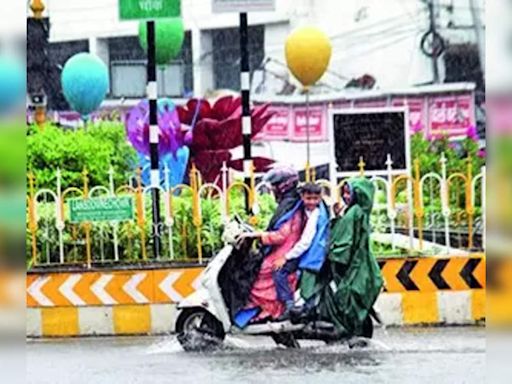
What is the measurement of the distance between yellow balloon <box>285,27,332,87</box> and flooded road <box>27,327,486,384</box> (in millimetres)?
1082

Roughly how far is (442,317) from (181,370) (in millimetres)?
1166

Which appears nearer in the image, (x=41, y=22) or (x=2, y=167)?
(x=2, y=167)

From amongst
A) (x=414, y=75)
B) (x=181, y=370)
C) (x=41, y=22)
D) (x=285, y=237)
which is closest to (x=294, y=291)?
(x=285, y=237)

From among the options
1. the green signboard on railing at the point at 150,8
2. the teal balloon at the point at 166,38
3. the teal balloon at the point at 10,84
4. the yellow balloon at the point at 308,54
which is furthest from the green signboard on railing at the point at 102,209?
the teal balloon at the point at 10,84

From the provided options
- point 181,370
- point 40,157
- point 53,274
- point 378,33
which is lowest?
point 181,370

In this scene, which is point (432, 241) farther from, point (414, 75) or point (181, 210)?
point (181, 210)

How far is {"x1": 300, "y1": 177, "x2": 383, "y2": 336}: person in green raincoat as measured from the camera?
5.36 metres

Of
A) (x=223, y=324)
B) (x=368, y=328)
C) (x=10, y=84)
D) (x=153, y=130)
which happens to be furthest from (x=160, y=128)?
(x=10, y=84)

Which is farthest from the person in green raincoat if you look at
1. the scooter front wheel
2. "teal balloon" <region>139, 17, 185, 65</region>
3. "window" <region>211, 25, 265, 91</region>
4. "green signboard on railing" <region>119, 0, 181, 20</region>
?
"green signboard on railing" <region>119, 0, 181, 20</region>

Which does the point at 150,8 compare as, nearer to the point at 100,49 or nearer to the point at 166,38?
the point at 166,38

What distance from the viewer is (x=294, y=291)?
17.7 feet

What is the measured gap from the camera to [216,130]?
543cm

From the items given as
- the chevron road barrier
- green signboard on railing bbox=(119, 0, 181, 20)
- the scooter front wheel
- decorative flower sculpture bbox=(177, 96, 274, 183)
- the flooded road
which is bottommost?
the flooded road

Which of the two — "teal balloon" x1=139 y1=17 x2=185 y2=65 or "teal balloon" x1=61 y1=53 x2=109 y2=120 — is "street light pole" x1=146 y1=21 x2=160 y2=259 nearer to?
"teal balloon" x1=139 y1=17 x2=185 y2=65
